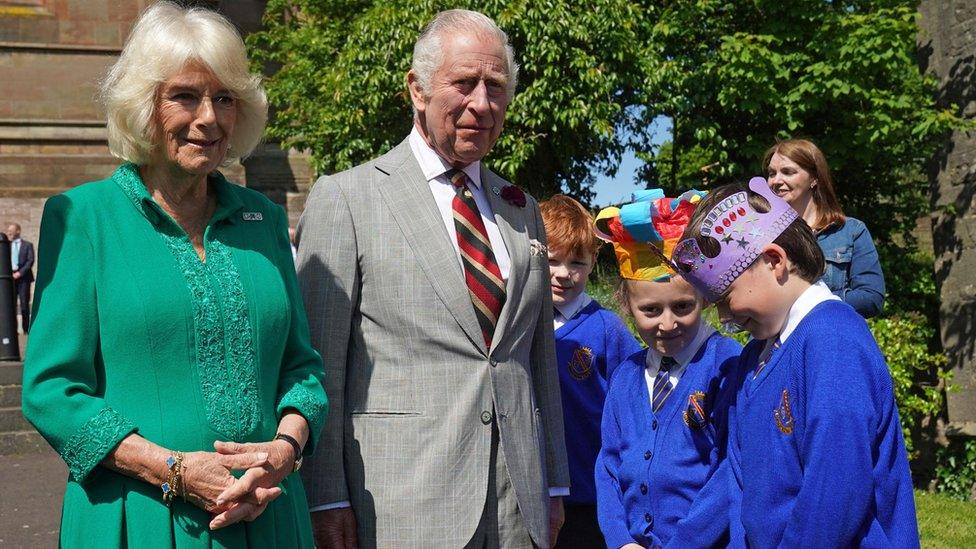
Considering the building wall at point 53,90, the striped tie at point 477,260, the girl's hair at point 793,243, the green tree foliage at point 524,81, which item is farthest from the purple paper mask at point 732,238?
the building wall at point 53,90

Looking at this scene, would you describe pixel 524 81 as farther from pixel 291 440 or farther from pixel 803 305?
pixel 291 440

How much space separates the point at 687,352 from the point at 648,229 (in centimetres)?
46

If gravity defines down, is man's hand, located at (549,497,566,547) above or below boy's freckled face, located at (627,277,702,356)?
below

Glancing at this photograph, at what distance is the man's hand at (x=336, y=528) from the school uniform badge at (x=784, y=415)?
4.21ft

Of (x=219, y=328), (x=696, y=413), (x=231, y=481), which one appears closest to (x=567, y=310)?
(x=696, y=413)

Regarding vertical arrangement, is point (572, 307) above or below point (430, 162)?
below

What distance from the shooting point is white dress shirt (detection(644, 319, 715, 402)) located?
3.76 meters

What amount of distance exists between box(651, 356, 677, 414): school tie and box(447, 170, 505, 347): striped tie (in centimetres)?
74

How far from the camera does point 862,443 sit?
8.63 ft

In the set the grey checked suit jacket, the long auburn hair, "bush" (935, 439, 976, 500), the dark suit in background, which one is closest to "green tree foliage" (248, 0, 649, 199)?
the dark suit in background

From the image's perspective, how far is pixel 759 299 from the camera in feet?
9.61

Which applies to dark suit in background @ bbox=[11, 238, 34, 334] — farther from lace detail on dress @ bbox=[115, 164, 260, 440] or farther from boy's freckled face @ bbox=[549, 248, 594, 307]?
lace detail on dress @ bbox=[115, 164, 260, 440]

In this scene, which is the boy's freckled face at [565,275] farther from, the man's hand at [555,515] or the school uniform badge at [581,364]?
the man's hand at [555,515]

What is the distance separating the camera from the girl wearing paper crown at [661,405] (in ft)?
11.5
